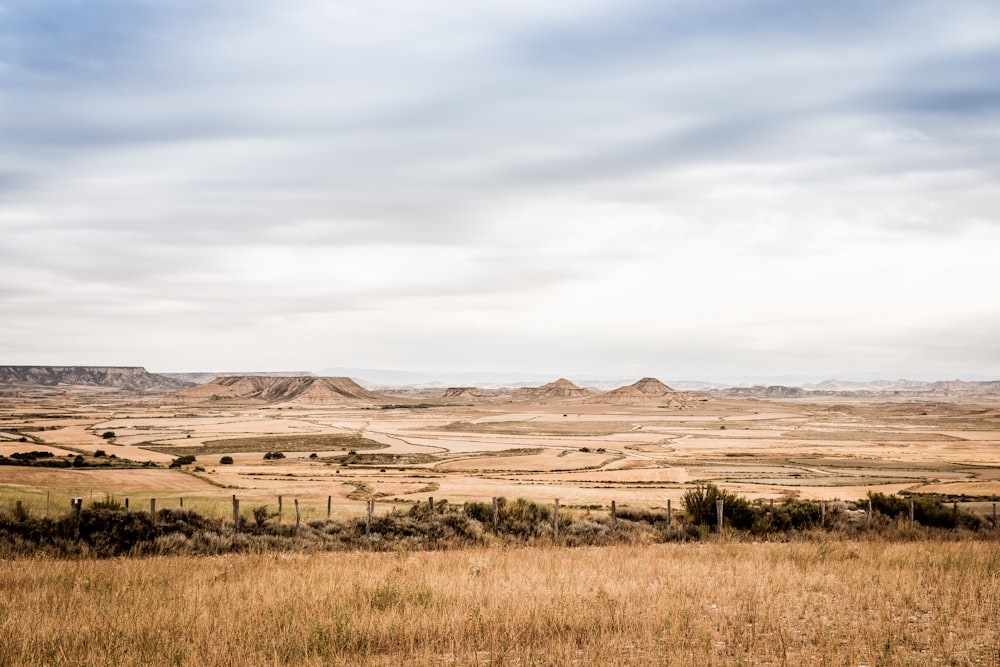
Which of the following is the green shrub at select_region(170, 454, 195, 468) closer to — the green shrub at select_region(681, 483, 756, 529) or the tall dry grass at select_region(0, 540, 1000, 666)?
the green shrub at select_region(681, 483, 756, 529)

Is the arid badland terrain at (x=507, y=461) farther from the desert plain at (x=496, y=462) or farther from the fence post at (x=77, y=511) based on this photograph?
the fence post at (x=77, y=511)

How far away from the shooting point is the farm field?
4141 cm

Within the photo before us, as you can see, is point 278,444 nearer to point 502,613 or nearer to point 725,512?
point 725,512

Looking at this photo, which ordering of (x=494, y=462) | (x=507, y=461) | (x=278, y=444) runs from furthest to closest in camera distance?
(x=278, y=444), (x=507, y=461), (x=494, y=462)

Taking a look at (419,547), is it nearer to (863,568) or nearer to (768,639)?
(863,568)

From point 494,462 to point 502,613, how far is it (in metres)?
62.4

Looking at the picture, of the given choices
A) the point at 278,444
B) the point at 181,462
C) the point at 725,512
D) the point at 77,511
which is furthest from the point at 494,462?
the point at 77,511

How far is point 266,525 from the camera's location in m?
20.8

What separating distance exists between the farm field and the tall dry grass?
591 inches

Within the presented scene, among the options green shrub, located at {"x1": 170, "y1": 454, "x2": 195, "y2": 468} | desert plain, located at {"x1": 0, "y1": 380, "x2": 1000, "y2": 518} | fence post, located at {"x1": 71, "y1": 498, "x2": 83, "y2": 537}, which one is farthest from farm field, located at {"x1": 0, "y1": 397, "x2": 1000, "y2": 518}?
fence post, located at {"x1": 71, "y1": 498, "x2": 83, "y2": 537}

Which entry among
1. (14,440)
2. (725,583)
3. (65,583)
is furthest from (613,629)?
(14,440)

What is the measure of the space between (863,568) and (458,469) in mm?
51439

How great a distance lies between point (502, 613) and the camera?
9555 mm

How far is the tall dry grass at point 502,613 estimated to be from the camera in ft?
26.3
